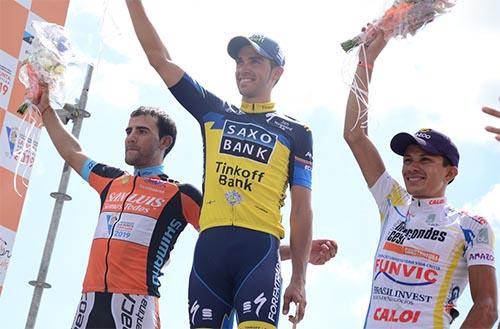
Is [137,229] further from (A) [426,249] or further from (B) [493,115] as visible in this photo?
(B) [493,115]

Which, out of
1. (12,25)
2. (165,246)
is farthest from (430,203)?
(12,25)

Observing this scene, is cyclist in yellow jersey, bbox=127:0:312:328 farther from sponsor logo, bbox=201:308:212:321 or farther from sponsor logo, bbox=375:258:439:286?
sponsor logo, bbox=375:258:439:286

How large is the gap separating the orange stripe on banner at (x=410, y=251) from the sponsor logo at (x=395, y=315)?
28 centimetres

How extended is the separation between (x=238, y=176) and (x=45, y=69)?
1.70 metres

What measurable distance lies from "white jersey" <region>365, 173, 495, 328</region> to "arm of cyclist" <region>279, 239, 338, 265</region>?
0.53 metres

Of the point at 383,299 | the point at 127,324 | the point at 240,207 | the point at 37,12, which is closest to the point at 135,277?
the point at 127,324

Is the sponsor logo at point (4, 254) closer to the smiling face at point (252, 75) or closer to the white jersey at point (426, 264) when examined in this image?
the smiling face at point (252, 75)

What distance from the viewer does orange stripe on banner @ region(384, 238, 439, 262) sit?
3775 millimetres

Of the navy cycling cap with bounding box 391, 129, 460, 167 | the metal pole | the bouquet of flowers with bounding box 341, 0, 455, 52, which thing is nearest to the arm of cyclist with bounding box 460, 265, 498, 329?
the navy cycling cap with bounding box 391, 129, 460, 167

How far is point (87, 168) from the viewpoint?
16.6 feet

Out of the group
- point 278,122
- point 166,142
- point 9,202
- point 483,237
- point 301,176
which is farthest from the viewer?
point 9,202

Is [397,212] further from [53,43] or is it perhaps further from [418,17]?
[53,43]

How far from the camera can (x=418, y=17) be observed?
4188 mm

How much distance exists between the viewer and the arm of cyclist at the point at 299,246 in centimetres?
393
